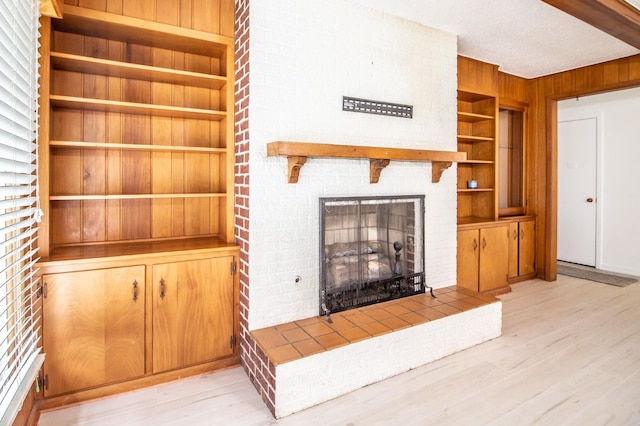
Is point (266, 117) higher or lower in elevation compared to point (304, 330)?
higher

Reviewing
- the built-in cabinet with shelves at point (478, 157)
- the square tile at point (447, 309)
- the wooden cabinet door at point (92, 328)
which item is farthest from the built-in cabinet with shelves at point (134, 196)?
the built-in cabinet with shelves at point (478, 157)

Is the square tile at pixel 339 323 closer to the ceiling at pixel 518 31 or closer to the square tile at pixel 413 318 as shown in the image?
the square tile at pixel 413 318

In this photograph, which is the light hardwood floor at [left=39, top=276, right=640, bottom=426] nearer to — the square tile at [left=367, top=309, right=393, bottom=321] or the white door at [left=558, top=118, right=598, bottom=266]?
the square tile at [left=367, top=309, right=393, bottom=321]

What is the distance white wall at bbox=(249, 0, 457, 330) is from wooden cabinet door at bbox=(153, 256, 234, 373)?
238mm

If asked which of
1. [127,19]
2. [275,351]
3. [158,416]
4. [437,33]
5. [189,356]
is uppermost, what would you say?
[437,33]

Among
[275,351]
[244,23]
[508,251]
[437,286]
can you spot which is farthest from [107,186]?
[508,251]

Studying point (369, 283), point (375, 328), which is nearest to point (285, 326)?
point (375, 328)

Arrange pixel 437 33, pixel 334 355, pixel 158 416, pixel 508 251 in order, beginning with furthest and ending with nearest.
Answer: pixel 508 251 < pixel 437 33 < pixel 334 355 < pixel 158 416

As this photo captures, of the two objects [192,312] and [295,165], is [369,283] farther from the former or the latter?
[192,312]

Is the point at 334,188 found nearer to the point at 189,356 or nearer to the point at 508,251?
the point at 189,356

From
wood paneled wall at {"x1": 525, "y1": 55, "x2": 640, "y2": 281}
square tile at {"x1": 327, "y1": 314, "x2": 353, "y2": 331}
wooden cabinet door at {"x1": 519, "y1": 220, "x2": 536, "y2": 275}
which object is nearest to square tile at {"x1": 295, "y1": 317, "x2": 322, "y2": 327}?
square tile at {"x1": 327, "y1": 314, "x2": 353, "y2": 331}

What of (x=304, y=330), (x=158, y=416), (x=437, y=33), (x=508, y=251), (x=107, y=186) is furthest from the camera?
(x=508, y=251)

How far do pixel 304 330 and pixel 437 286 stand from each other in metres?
1.42

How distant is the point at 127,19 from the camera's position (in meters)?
2.21
